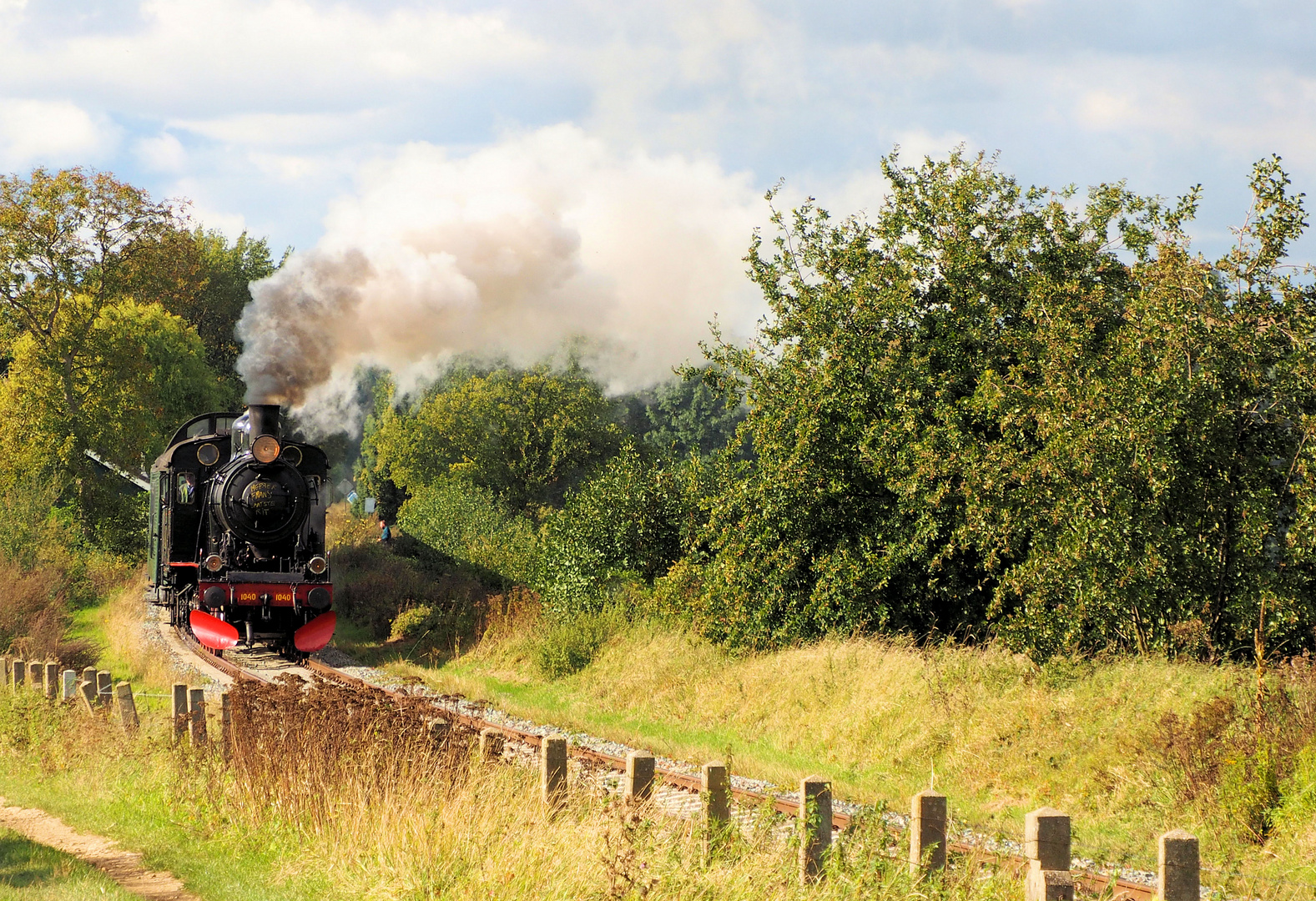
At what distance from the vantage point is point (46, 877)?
7.50 m

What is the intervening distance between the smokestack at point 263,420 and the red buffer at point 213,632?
2.95m

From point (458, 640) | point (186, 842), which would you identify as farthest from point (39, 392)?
point (186, 842)

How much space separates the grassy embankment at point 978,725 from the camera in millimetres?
8492

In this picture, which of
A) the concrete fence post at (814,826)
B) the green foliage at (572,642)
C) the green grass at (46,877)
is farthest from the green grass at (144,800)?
the green foliage at (572,642)

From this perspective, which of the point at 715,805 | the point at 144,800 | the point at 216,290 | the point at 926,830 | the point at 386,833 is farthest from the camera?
the point at 216,290

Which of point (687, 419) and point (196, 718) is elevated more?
point (687, 419)

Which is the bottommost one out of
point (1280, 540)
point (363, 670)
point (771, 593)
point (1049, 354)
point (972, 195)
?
point (363, 670)

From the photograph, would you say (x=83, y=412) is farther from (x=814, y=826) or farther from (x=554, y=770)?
(x=814, y=826)

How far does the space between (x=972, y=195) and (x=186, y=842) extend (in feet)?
45.8

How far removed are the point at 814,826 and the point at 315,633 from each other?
1414cm

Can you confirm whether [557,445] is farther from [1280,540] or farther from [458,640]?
[1280,540]

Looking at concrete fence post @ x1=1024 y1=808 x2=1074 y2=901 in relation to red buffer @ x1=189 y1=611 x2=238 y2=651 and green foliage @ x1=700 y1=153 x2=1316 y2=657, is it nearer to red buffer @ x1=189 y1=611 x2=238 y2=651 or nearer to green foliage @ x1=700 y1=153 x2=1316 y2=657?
green foliage @ x1=700 y1=153 x2=1316 y2=657

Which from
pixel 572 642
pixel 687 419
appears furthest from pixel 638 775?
pixel 687 419

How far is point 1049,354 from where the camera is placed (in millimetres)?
15055
